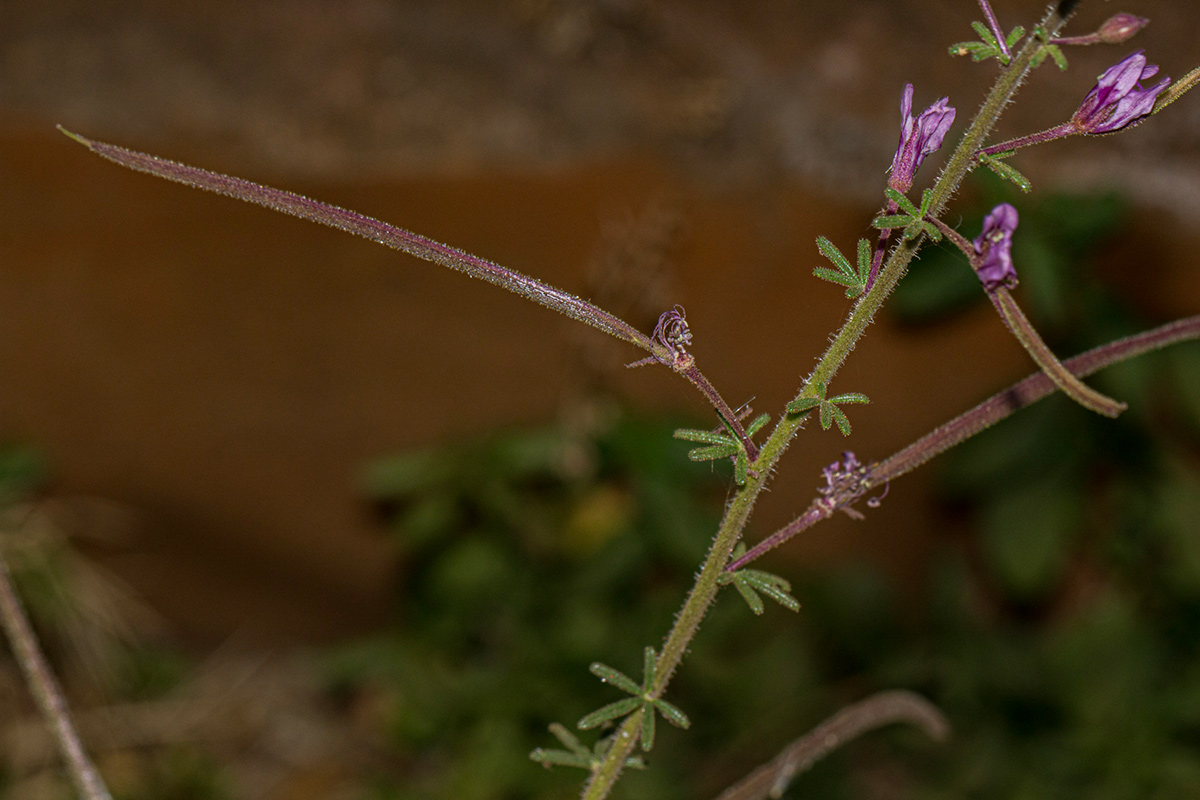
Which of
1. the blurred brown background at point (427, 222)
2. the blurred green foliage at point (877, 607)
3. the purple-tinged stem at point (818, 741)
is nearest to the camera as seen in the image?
the purple-tinged stem at point (818, 741)

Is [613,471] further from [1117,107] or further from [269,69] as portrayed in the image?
[1117,107]

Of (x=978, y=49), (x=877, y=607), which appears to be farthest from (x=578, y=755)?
(x=877, y=607)

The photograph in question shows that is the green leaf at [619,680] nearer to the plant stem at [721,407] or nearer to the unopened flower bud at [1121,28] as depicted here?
the plant stem at [721,407]

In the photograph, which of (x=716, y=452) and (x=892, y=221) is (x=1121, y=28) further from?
(x=716, y=452)

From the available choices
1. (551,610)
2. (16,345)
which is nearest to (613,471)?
(551,610)

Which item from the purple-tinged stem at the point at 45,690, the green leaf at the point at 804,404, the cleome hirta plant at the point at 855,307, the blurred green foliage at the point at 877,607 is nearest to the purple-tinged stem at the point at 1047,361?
the cleome hirta plant at the point at 855,307

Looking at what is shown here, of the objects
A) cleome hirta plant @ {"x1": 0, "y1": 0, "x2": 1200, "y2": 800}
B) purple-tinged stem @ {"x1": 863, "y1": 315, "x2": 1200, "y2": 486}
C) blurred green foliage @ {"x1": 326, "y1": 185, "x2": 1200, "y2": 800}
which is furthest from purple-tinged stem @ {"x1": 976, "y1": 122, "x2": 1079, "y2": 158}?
blurred green foliage @ {"x1": 326, "y1": 185, "x2": 1200, "y2": 800}
